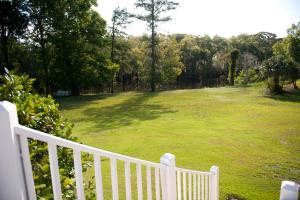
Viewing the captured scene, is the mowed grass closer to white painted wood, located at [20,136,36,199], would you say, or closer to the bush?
the bush

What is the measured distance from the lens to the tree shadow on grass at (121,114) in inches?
474

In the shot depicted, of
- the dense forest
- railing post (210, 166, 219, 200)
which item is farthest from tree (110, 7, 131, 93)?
railing post (210, 166, 219, 200)

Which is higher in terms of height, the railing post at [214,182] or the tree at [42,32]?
the tree at [42,32]

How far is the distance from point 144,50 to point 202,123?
58.0ft

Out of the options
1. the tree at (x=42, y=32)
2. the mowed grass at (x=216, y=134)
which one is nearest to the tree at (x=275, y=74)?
the mowed grass at (x=216, y=134)

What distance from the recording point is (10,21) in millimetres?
→ 20297

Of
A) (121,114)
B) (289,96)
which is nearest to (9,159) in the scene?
(121,114)

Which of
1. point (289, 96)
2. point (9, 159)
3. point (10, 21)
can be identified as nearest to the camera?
point (9, 159)

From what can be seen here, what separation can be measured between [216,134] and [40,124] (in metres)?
8.55

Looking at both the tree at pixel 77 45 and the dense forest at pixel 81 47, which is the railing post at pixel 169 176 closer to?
the dense forest at pixel 81 47

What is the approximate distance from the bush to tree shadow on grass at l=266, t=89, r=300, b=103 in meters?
18.2

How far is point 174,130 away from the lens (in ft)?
35.3

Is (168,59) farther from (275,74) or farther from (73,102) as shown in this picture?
(73,102)

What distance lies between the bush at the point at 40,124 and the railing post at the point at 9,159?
0.44m
